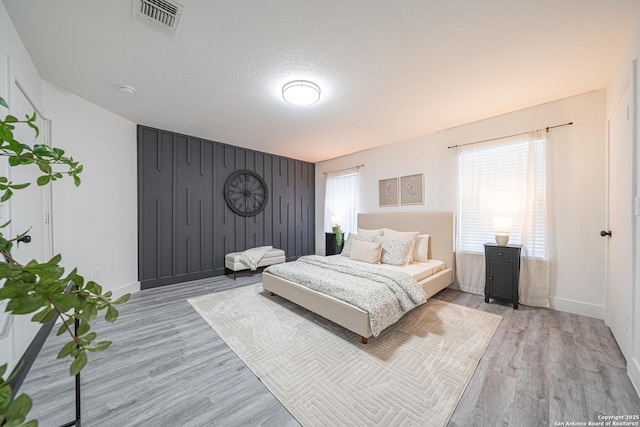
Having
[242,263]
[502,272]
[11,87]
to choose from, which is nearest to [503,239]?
[502,272]

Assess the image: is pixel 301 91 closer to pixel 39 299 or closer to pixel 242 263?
pixel 39 299

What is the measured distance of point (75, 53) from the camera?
2.14 metres

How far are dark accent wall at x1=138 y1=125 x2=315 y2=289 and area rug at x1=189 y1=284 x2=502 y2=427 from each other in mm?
1420

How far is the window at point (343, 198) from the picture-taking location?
17.5ft

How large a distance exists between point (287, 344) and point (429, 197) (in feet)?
10.7

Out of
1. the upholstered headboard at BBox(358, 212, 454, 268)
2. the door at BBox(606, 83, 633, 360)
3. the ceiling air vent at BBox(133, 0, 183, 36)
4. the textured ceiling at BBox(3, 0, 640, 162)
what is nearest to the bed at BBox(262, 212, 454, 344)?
the upholstered headboard at BBox(358, 212, 454, 268)

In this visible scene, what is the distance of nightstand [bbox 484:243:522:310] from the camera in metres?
3.02

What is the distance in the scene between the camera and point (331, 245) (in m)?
5.45

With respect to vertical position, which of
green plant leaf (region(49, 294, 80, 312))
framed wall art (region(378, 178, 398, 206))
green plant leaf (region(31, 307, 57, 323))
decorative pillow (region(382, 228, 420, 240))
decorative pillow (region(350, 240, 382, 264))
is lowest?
decorative pillow (region(350, 240, 382, 264))

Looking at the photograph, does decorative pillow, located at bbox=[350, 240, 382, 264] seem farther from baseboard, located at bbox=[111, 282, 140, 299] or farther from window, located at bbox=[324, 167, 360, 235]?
baseboard, located at bbox=[111, 282, 140, 299]

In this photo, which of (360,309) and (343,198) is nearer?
(360,309)

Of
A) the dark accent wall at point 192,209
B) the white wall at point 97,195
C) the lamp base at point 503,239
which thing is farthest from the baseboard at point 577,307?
the white wall at point 97,195

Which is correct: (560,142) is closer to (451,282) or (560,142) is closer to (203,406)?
(451,282)

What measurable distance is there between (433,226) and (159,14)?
4.12 metres
